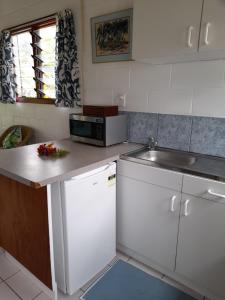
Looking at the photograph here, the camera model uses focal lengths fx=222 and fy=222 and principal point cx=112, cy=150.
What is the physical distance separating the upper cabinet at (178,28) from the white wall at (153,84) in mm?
164

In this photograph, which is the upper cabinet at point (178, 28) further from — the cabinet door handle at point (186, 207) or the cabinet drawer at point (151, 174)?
the cabinet door handle at point (186, 207)

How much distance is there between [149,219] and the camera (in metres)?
1.62

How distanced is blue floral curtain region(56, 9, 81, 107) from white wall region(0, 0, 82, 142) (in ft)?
0.27

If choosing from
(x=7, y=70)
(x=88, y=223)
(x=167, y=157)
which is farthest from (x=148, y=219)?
(x=7, y=70)

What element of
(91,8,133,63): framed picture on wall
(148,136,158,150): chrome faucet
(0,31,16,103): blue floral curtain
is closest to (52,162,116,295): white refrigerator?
(148,136,158,150): chrome faucet

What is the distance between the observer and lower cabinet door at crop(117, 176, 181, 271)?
1514 millimetres

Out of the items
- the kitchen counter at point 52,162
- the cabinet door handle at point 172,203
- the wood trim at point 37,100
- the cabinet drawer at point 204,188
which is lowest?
the cabinet door handle at point 172,203

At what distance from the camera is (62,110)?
263 cm

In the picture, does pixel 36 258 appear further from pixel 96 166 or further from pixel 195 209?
pixel 195 209

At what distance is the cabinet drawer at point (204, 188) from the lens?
1.27 metres

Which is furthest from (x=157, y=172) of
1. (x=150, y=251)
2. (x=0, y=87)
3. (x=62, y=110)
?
(x=0, y=87)

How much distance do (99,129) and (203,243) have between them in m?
1.12

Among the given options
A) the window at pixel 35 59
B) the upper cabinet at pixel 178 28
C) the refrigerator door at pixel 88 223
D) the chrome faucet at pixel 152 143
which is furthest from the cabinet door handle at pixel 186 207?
the window at pixel 35 59

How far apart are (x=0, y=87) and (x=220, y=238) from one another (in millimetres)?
3263
